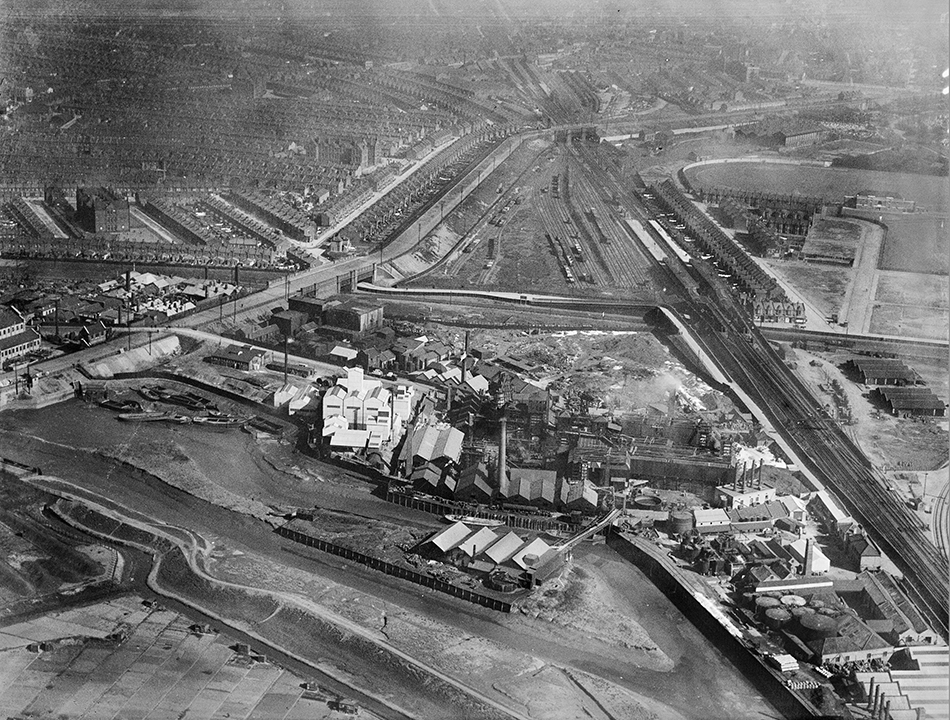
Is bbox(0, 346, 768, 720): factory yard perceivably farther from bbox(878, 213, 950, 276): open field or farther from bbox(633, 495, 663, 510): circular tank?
bbox(878, 213, 950, 276): open field

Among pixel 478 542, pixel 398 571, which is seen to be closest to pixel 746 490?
pixel 478 542

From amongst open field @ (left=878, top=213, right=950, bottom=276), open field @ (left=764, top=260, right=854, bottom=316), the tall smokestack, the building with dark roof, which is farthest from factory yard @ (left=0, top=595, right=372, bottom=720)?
open field @ (left=878, top=213, right=950, bottom=276)

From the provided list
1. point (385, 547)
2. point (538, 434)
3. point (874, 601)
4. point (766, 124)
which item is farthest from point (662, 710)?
point (766, 124)

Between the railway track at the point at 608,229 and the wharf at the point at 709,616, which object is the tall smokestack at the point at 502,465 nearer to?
the wharf at the point at 709,616

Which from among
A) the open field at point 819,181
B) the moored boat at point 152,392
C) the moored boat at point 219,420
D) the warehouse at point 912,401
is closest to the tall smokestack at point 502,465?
the moored boat at point 219,420

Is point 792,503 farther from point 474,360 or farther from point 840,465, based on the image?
point 474,360
